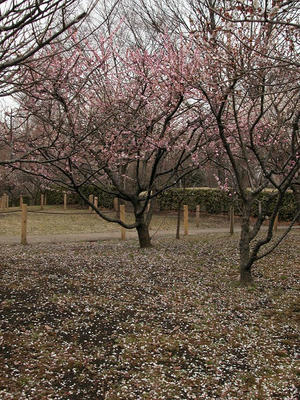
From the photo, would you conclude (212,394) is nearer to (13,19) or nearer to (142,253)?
(13,19)

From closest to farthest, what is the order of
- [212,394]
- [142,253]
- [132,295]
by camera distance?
[212,394]
[132,295]
[142,253]

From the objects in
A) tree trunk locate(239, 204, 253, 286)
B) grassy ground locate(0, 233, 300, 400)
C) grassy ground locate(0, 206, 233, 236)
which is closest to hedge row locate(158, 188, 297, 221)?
grassy ground locate(0, 206, 233, 236)

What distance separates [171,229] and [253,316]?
12320 millimetres

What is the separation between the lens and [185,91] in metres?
7.56

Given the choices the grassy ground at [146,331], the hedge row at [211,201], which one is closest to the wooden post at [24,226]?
the grassy ground at [146,331]

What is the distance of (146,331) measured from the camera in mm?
4805

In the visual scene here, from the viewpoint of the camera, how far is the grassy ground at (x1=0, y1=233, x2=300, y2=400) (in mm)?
3566

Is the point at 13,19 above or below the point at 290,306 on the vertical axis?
above

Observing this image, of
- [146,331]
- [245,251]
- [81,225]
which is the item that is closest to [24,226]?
[81,225]

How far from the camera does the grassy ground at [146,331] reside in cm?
357

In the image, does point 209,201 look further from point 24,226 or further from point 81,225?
point 24,226

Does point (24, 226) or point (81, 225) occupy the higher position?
point (24, 226)

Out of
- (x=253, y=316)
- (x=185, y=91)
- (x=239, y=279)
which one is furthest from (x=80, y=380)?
(x=185, y=91)

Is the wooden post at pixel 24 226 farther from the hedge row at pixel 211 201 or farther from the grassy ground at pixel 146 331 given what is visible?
the hedge row at pixel 211 201
